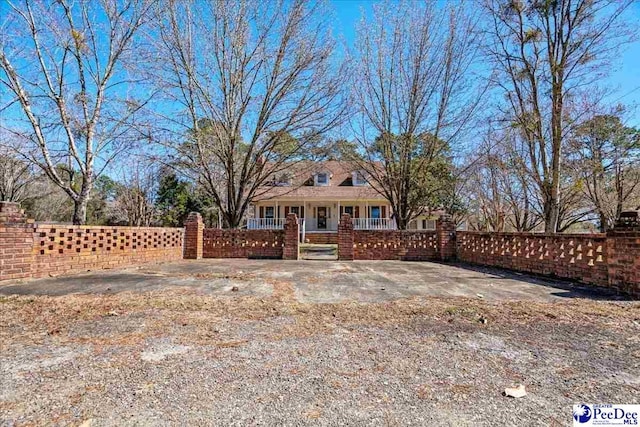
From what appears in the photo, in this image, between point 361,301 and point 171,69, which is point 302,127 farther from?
point 361,301

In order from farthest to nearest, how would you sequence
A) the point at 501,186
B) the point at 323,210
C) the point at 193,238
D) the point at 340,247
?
the point at 323,210 < the point at 501,186 < the point at 193,238 < the point at 340,247

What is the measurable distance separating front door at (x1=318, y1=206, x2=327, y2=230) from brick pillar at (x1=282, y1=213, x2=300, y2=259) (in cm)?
1207

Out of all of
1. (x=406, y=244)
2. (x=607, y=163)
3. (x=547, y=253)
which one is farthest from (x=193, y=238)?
(x=607, y=163)

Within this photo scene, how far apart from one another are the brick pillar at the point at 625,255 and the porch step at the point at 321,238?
51.2 ft

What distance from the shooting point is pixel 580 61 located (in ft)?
30.5

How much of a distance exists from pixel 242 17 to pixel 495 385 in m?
11.7

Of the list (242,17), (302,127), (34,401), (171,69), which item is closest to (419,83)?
(302,127)

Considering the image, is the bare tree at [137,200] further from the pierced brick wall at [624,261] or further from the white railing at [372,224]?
the pierced brick wall at [624,261]

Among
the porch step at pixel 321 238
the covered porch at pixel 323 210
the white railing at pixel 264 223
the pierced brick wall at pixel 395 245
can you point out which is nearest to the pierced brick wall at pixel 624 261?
the pierced brick wall at pixel 395 245

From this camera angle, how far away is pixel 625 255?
496 cm

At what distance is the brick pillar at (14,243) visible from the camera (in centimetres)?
523

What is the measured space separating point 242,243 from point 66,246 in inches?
203

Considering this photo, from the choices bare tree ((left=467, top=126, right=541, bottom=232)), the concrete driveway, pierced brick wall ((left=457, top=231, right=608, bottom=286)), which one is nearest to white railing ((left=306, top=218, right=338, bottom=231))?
bare tree ((left=467, top=126, right=541, bottom=232))

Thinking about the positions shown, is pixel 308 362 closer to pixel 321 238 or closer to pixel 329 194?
pixel 321 238
